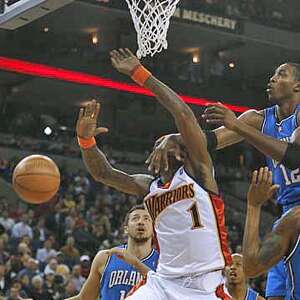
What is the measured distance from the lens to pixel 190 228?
14.0 feet

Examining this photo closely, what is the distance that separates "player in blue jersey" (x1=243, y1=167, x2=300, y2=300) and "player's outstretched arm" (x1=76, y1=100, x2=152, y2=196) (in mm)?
1013

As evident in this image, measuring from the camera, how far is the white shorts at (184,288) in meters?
4.23

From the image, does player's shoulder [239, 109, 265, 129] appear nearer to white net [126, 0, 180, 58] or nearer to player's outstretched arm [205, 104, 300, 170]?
player's outstretched arm [205, 104, 300, 170]

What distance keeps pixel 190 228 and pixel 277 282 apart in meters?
0.80

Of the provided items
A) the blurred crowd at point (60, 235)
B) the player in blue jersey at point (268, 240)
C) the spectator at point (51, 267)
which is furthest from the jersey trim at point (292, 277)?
A: the spectator at point (51, 267)

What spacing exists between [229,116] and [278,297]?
115cm

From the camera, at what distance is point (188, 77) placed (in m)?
19.4

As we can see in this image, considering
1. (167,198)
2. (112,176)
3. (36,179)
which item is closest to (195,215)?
(167,198)

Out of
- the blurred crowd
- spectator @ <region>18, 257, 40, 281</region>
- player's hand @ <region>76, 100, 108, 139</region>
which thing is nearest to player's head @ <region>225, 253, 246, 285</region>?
player's hand @ <region>76, 100, 108, 139</region>

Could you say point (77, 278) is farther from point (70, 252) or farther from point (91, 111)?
point (91, 111)

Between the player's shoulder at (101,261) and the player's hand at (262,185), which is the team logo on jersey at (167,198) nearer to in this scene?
the player's hand at (262,185)

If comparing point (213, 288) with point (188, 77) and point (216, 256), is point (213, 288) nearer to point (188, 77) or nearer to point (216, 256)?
point (216, 256)

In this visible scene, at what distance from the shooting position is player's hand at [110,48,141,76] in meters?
4.48

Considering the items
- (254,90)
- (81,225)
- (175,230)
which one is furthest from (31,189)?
(254,90)
